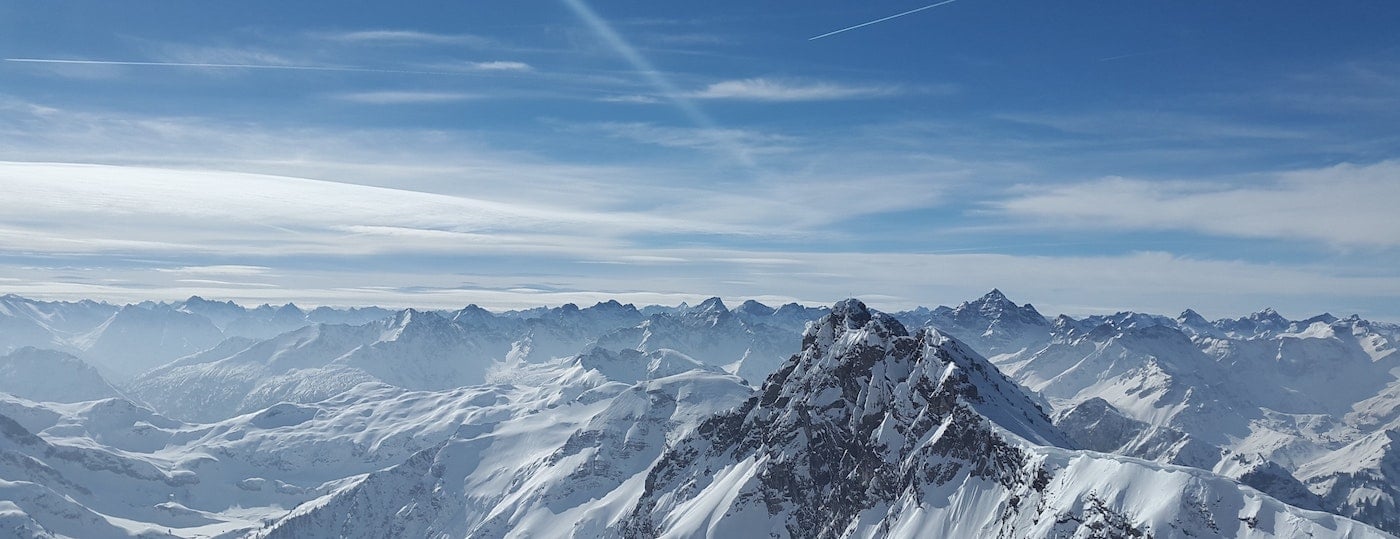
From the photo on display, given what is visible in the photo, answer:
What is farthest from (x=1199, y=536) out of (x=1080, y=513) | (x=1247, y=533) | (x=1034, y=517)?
(x=1034, y=517)

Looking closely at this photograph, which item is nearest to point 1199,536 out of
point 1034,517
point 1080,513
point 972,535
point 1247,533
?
point 1247,533

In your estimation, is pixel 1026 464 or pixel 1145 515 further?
pixel 1026 464

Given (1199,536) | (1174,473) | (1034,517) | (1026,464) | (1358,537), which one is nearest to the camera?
(1358,537)

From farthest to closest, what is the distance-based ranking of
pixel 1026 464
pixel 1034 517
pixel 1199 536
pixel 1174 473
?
1. pixel 1026 464
2. pixel 1034 517
3. pixel 1174 473
4. pixel 1199 536

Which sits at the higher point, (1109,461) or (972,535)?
(1109,461)

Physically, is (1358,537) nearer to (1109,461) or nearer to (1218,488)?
(1218,488)

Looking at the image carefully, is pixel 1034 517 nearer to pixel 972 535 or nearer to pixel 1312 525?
pixel 972 535

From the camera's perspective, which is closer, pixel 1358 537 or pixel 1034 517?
pixel 1358 537

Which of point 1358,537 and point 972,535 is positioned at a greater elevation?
point 1358,537

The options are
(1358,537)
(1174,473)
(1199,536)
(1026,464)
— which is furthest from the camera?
(1026,464)
